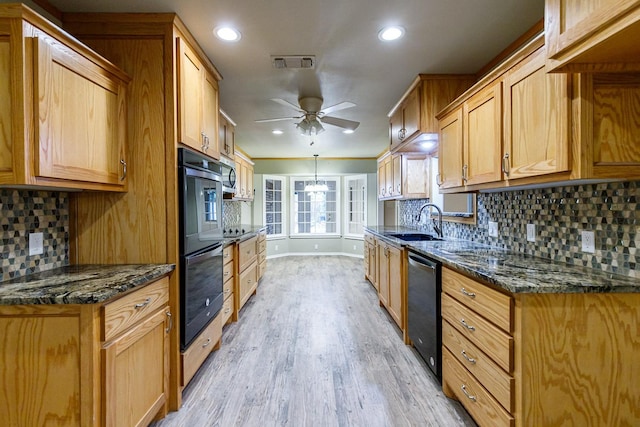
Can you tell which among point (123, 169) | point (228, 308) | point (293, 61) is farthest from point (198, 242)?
point (293, 61)

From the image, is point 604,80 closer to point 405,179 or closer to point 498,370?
point 498,370

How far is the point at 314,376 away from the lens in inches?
88.4

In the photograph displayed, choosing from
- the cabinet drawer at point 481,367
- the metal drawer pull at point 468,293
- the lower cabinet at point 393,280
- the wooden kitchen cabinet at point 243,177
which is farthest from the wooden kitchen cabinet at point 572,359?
the wooden kitchen cabinet at point 243,177

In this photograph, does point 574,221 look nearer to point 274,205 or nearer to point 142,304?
point 142,304

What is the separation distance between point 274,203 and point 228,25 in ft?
18.3

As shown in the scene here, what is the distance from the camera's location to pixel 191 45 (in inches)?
81.0

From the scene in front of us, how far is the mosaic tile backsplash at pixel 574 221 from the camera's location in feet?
4.62

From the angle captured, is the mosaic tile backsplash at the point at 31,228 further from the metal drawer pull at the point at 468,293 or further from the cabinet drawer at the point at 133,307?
the metal drawer pull at the point at 468,293

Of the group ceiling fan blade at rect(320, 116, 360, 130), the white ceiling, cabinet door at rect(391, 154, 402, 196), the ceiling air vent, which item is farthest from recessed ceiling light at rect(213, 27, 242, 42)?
cabinet door at rect(391, 154, 402, 196)

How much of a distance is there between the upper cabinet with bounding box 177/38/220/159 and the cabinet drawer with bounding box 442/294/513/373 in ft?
6.67

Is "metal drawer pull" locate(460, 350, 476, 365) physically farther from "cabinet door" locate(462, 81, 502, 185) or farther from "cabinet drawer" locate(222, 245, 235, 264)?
"cabinet drawer" locate(222, 245, 235, 264)

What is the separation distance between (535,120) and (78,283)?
7.87 feet

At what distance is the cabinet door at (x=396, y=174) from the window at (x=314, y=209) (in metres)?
2.85

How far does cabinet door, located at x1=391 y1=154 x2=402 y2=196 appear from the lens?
4340mm
